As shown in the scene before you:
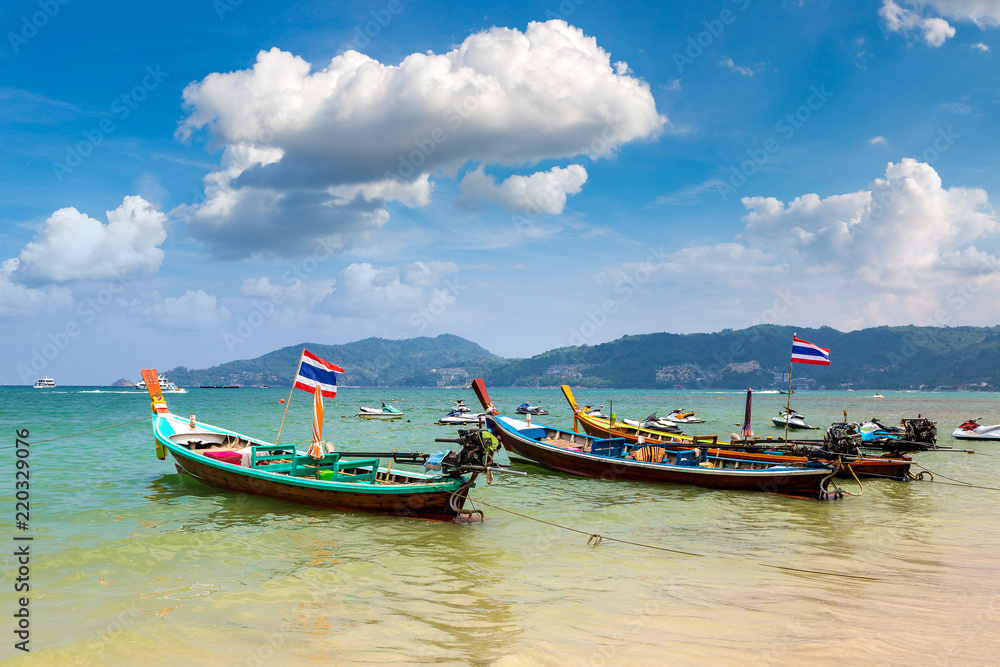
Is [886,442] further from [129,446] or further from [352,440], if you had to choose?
[129,446]

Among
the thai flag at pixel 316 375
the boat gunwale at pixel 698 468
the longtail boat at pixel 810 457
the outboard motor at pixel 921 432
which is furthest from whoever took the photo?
the outboard motor at pixel 921 432

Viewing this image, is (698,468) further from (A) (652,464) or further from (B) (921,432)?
(B) (921,432)

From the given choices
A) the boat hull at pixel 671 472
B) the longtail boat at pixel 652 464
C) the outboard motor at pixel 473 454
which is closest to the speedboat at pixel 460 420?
the longtail boat at pixel 652 464

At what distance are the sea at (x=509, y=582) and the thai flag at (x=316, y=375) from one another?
10.8 ft

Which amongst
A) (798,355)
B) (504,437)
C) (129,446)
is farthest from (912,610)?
(129,446)

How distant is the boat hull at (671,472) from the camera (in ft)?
61.3

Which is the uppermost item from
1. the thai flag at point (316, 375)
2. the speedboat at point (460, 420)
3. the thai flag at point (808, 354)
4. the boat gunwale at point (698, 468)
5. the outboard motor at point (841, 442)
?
the thai flag at point (808, 354)

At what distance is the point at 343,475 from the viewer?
17.0 metres

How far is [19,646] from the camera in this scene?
7.63m

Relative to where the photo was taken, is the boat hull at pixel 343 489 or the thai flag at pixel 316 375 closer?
the boat hull at pixel 343 489

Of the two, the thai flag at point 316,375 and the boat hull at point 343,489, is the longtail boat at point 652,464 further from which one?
the boat hull at point 343,489

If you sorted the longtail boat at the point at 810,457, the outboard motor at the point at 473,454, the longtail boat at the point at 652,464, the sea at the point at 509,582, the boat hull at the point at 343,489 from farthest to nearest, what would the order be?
1. the longtail boat at the point at 810,457
2. the longtail boat at the point at 652,464
3. the boat hull at the point at 343,489
4. the outboard motor at the point at 473,454
5. the sea at the point at 509,582

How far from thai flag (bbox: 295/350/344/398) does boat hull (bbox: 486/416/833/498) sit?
35.1ft

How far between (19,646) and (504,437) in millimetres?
19864
